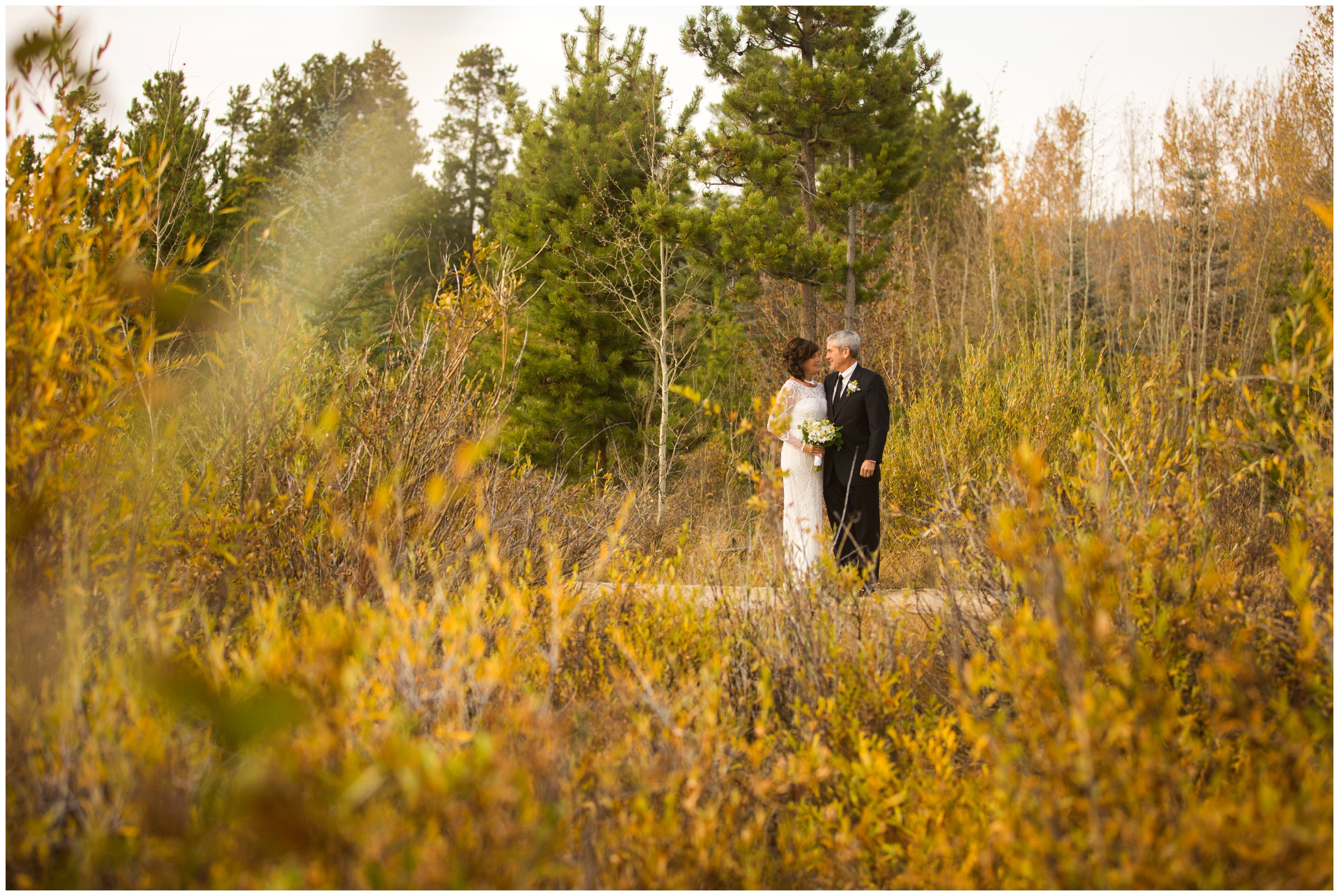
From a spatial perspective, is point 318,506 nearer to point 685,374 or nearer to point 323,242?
point 685,374

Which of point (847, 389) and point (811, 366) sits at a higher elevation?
point (811, 366)

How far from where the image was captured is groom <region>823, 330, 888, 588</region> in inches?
176

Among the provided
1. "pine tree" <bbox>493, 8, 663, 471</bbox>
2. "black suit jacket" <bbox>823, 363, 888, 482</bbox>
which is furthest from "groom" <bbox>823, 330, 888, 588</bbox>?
"pine tree" <bbox>493, 8, 663, 471</bbox>

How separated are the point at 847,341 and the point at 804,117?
477cm

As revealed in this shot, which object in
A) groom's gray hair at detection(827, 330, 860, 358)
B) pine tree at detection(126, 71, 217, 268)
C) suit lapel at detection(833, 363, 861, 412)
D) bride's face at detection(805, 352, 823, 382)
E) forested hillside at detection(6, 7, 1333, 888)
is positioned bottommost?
forested hillside at detection(6, 7, 1333, 888)

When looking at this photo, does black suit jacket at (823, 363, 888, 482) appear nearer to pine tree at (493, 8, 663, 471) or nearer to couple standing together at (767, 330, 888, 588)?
couple standing together at (767, 330, 888, 588)

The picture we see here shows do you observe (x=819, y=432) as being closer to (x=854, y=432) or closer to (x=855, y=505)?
(x=854, y=432)

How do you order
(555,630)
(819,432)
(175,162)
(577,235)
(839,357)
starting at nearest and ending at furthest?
(555,630)
(175,162)
(819,432)
(839,357)
(577,235)

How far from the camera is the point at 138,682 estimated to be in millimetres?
1657

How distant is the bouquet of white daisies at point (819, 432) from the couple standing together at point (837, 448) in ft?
0.14

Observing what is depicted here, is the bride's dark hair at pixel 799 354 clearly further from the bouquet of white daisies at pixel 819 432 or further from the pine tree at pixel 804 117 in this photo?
the pine tree at pixel 804 117

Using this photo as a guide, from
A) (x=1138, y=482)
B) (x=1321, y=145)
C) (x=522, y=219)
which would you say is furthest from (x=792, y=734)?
(x=1321, y=145)

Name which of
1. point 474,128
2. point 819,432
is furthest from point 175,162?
point 474,128

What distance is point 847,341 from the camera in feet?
15.3
